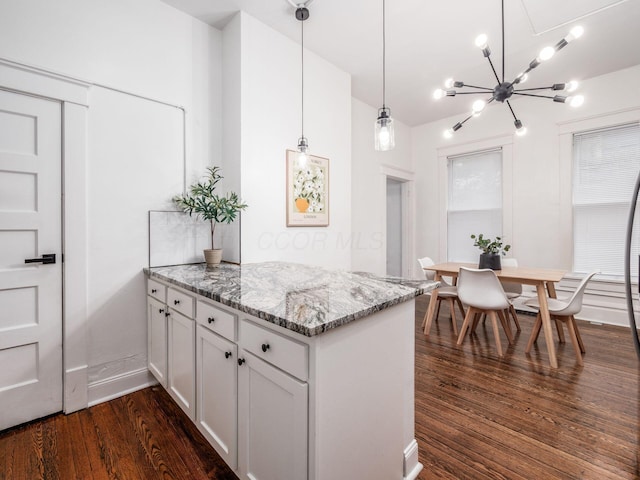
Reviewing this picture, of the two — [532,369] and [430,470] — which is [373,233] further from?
[430,470]

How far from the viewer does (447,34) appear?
2881 mm

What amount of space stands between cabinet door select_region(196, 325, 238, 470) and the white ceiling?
2673 mm

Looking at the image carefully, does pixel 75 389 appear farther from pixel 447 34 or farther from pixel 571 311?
pixel 447 34

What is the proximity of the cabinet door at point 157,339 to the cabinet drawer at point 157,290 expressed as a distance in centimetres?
3

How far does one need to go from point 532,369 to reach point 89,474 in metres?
3.06

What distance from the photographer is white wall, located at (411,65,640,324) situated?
3.61 m

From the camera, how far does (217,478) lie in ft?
4.67

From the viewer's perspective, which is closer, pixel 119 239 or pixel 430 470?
pixel 430 470

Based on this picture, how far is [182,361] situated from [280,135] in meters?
2.10

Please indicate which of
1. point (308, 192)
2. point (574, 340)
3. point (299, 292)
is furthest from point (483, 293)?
point (299, 292)

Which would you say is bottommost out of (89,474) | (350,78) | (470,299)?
(89,474)

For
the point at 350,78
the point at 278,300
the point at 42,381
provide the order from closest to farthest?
the point at 278,300 → the point at 42,381 → the point at 350,78

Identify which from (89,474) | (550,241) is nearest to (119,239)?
(89,474)

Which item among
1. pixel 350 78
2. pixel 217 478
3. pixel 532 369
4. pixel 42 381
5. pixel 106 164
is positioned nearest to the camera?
pixel 217 478
